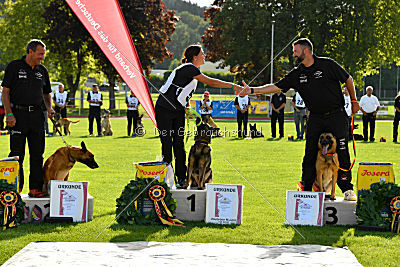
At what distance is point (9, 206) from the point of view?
18.6 feet

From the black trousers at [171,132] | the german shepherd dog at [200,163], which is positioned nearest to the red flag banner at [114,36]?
the black trousers at [171,132]

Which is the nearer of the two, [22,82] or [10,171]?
[10,171]

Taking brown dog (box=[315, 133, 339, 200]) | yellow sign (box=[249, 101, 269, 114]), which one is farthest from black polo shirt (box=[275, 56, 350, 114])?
yellow sign (box=[249, 101, 269, 114])

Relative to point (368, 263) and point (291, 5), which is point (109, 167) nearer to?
point (368, 263)

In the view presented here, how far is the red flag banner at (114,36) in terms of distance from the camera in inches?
290

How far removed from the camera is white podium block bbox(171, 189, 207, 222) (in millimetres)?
6152

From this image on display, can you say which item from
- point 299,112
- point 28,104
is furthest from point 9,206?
point 299,112

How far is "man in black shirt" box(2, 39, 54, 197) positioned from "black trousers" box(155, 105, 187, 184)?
1.45 metres

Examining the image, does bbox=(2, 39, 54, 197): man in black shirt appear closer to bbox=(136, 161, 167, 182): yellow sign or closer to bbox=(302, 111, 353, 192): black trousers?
bbox=(136, 161, 167, 182): yellow sign

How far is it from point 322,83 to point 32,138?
3.47 m

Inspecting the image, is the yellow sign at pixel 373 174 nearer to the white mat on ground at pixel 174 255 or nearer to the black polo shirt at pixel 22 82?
the white mat on ground at pixel 174 255

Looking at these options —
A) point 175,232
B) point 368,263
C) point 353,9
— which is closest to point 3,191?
point 175,232

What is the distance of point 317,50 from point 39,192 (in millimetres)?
35352

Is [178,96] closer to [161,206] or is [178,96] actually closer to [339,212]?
[161,206]
